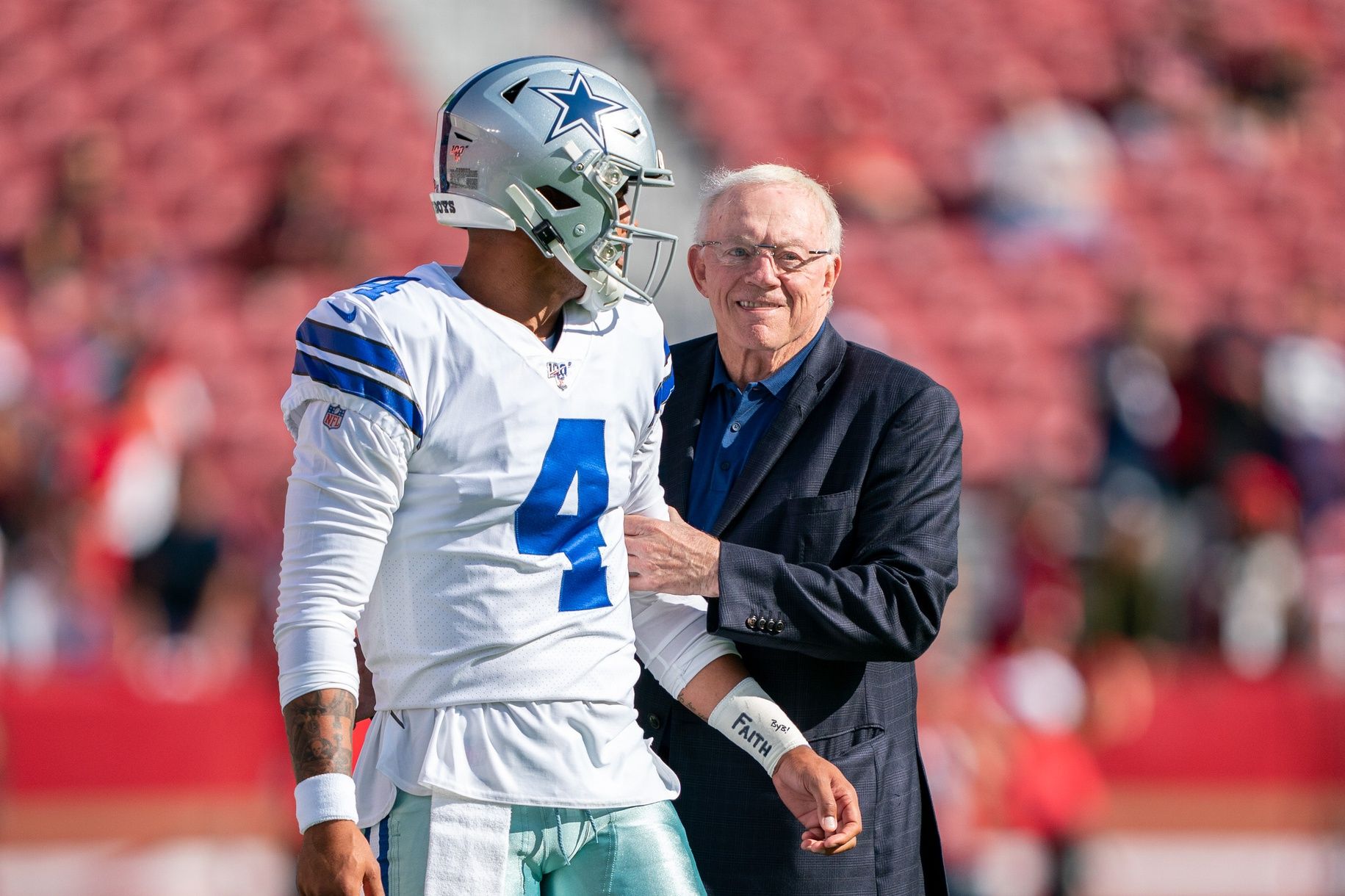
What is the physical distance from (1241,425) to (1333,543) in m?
0.73

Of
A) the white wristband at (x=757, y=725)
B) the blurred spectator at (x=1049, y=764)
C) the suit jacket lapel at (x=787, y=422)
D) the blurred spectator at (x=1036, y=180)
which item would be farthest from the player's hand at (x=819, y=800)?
the blurred spectator at (x=1036, y=180)

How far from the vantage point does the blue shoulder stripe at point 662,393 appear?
282 centimetres

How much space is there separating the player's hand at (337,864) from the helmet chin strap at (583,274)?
2.81 ft

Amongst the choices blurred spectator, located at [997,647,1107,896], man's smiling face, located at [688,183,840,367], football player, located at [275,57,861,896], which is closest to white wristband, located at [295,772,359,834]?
football player, located at [275,57,861,896]

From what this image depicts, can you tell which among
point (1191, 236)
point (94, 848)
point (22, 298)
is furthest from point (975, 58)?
point (94, 848)

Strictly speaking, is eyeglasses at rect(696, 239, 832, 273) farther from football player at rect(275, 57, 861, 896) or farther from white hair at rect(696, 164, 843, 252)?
football player at rect(275, 57, 861, 896)

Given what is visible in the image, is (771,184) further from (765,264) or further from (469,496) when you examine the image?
(469,496)

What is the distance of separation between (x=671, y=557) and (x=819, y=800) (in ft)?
1.49

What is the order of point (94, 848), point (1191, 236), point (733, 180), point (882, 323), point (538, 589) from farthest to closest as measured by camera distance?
point (1191, 236)
point (882, 323)
point (94, 848)
point (733, 180)
point (538, 589)

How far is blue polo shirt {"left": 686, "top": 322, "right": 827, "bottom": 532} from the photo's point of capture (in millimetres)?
3441

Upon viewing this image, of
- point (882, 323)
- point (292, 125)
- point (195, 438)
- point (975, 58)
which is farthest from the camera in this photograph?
point (975, 58)

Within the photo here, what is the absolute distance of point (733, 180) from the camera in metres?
3.48

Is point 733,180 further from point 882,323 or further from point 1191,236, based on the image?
point 1191,236

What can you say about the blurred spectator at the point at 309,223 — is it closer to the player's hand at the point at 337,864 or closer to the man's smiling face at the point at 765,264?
the man's smiling face at the point at 765,264
